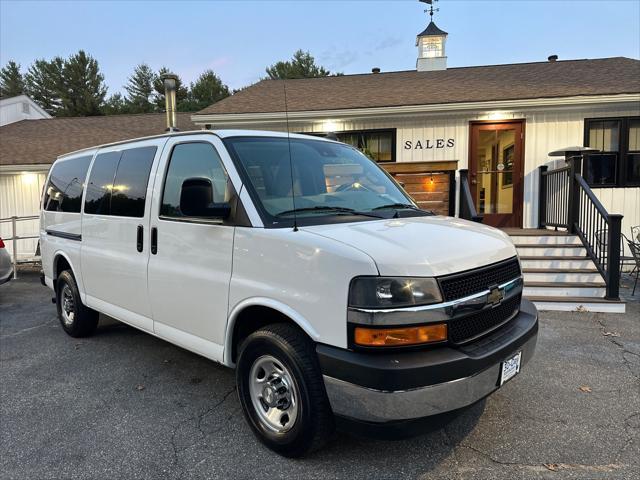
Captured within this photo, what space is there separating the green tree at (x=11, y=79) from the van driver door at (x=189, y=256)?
48.6 m

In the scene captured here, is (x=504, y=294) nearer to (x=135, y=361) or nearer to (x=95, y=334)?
(x=135, y=361)

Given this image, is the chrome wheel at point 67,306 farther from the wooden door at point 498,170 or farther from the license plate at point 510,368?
the wooden door at point 498,170

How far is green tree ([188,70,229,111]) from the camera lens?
41.0 m

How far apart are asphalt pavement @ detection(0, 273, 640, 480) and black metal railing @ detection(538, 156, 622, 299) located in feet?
5.48

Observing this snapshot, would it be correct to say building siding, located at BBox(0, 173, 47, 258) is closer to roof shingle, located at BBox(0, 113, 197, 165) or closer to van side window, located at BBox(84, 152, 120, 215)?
roof shingle, located at BBox(0, 113, 197, 165)

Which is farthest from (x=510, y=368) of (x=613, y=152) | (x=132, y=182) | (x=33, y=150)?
(x=33, y=150)

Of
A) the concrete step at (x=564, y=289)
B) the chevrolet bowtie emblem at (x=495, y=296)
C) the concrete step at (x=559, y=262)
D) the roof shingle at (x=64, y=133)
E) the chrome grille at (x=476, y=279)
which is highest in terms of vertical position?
the roof shingle at (x=64, y=133)

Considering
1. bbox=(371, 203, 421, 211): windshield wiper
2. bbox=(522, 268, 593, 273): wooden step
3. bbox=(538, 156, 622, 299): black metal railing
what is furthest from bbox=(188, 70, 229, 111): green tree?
bbox=(371, 203, 421, 211): windshield wiper

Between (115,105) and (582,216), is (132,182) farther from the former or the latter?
(115,105)

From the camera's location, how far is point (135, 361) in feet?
14.7

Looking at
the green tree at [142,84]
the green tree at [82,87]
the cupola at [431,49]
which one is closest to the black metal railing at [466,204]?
the cupola at [431,49]

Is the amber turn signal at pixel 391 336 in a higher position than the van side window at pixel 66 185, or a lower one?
lower

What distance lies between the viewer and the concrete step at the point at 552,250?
23.5 feet

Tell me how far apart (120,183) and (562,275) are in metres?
6.12
